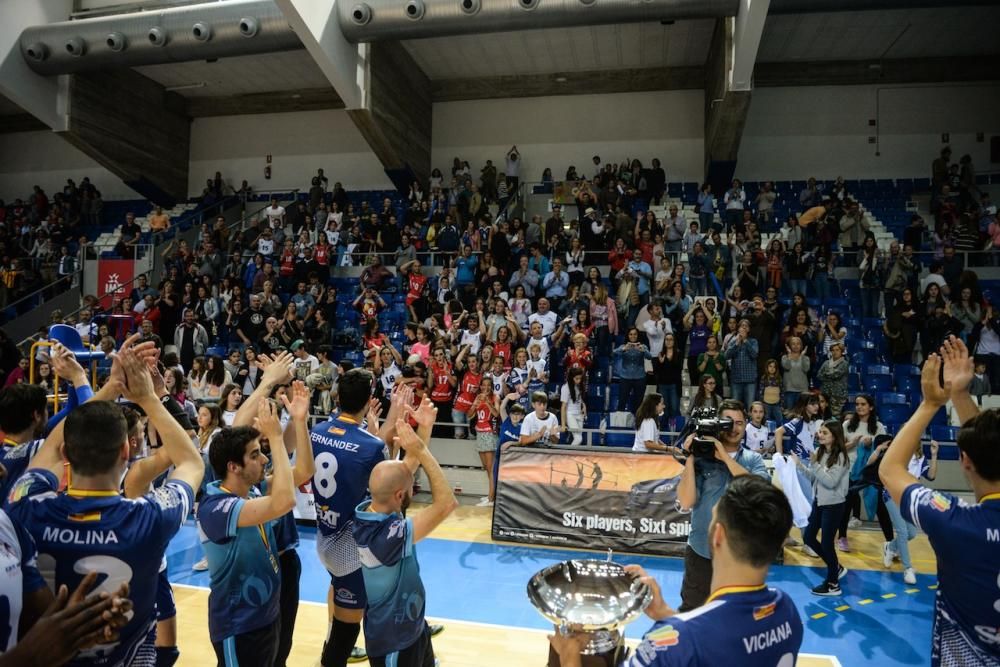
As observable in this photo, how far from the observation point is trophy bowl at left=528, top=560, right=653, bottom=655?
71.0 inches

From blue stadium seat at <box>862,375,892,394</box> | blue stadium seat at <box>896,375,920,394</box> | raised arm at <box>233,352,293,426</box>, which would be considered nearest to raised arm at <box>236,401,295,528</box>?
raised arm at <box>233,352,293,426</box>

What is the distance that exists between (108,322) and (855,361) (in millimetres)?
14639

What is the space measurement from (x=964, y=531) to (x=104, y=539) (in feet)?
9.41

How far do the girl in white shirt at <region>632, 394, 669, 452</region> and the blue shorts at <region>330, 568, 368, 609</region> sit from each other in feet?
15.9

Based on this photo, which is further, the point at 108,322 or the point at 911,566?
the point at 108,322

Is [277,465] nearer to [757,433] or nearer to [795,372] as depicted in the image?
[757,433]

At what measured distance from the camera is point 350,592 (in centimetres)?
434

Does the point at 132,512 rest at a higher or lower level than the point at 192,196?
lower

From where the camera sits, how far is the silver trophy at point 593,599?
70.8 inches

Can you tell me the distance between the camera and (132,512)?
7.63ft

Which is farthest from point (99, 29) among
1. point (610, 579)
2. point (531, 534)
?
point (610, 579)

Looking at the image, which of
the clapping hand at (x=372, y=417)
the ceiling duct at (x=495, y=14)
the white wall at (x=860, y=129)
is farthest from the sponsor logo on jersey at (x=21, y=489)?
the white wall at (x=860, y=129)

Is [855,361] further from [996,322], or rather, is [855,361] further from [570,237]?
[570,237]

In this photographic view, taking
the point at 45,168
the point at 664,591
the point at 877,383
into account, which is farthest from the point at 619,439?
the point at 45,168
